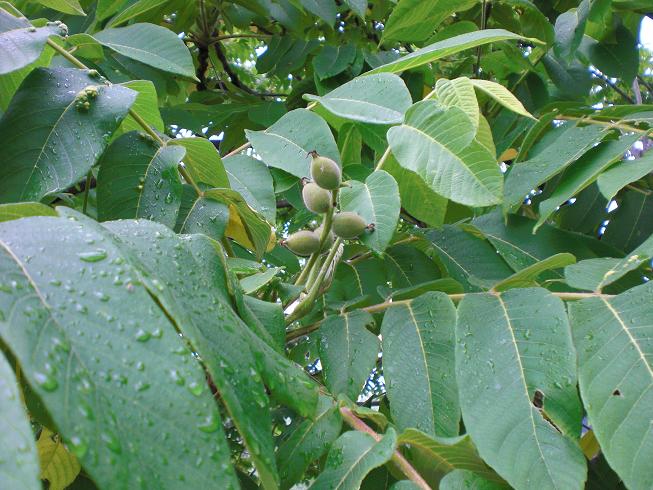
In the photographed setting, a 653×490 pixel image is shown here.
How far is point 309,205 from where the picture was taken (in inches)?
45.5

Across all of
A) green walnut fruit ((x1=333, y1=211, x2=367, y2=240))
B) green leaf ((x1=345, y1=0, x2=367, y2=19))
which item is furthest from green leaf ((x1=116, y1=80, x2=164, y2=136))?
green leaf ((x1=345, y1=0, x2=367, y2=19))

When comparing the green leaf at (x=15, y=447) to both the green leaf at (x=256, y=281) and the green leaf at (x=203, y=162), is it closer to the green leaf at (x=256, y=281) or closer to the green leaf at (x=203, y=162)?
the green leaf at (x=256, y=281)

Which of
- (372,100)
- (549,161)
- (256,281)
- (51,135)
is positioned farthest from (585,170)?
(51,135)

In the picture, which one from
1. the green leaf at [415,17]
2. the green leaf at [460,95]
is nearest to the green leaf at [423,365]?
the green leaf at [460,95]

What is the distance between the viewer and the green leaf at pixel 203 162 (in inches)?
48.4

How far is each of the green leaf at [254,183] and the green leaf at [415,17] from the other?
0.66 meters

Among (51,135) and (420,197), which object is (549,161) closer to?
(420,197)

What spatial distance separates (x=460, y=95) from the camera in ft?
3.94

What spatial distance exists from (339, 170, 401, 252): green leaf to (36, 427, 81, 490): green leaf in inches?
21.3

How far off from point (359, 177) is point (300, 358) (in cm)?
40

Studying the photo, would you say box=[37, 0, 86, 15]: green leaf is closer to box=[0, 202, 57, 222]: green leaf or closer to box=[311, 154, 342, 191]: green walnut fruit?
box=[311, 154, 342, 191]: green walnut fruit

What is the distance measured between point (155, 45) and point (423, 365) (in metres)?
0.88

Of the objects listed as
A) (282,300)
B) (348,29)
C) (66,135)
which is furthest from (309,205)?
(348,29)

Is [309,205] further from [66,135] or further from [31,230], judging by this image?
[31,230]
